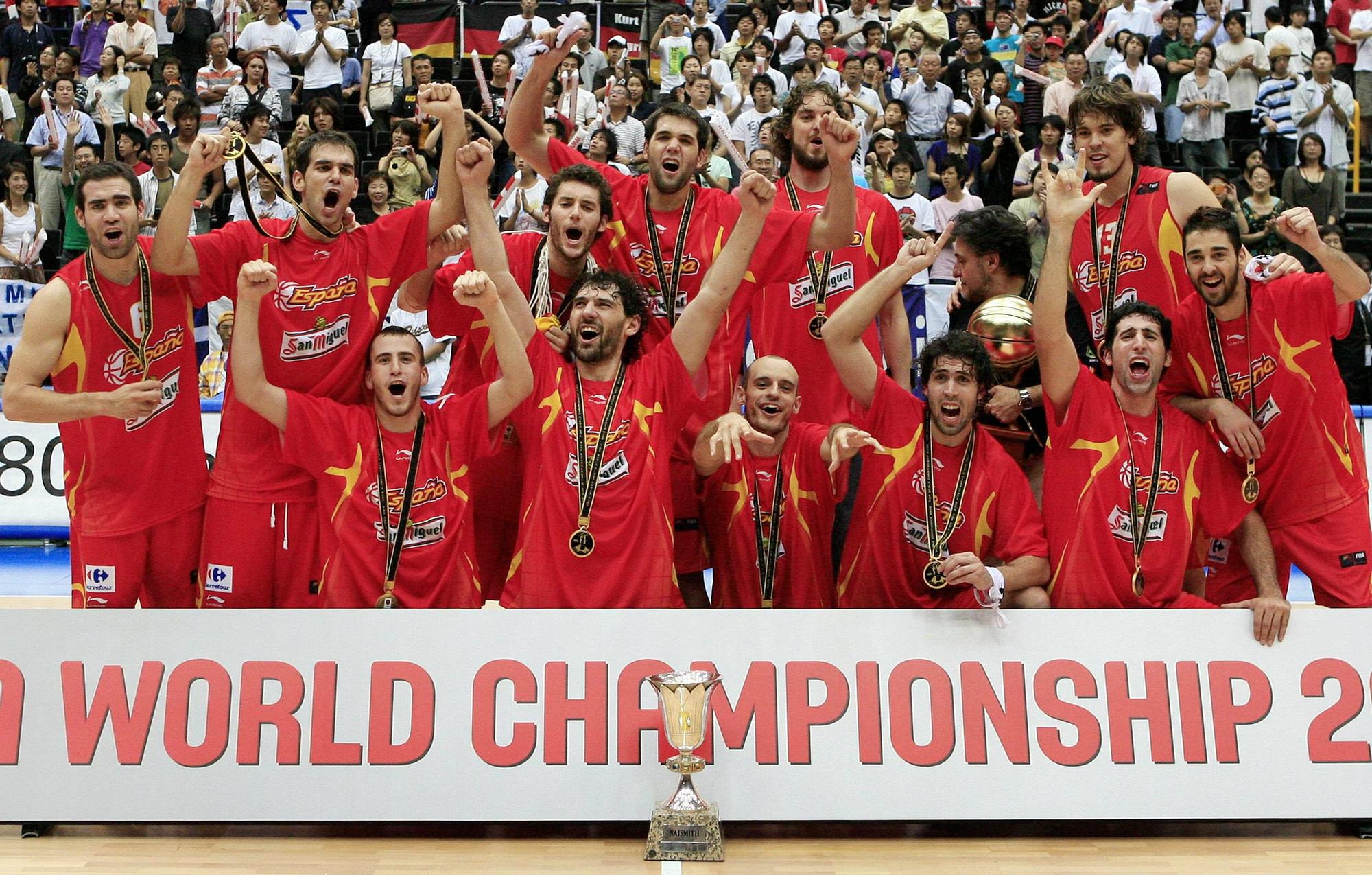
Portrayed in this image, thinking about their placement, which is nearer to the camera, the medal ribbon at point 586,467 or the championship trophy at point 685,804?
the championship trophy at point 685,804

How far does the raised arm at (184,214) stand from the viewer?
4.93m

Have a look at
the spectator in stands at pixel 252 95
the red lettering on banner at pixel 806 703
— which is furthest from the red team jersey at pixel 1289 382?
the spectator in stands at pixel 252 95

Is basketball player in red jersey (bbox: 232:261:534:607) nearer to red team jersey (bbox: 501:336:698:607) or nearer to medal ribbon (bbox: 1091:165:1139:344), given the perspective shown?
red team jersey (bbox: 501:336:698:607)

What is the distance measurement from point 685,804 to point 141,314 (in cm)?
284

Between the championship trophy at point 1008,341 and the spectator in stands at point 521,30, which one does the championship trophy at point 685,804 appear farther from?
the spectator in stands at point 521,30

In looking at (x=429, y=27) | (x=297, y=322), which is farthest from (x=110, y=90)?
(x=297, y=322)

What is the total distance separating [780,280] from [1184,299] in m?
1.64

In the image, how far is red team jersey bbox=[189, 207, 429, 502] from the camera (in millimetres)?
5277

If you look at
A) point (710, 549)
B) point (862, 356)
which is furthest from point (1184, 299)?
point (710, 549)

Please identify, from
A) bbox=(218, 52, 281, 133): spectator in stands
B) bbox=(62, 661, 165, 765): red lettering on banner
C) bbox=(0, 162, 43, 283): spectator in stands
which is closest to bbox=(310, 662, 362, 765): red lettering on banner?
bbox=(62, 661, 165, 765): red lettering on banner

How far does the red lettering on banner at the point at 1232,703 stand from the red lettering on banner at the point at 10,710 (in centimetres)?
399

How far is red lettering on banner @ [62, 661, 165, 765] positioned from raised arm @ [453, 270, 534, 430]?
4.86 feet

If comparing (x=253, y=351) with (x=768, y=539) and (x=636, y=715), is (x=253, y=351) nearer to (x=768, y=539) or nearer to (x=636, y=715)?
(x=636, y=715)

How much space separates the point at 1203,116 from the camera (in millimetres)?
15094
